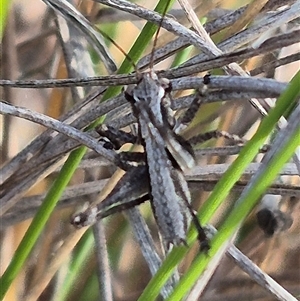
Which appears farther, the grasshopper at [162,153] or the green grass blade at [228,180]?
the grasshopper at [162,153]

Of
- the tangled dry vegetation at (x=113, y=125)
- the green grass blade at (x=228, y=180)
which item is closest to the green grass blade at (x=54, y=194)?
the tangled dry vegetation at (x=113, y=125)

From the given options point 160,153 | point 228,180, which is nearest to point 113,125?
point 160,153

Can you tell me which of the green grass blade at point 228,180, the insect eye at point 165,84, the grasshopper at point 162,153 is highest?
the insect eye at point 165,84

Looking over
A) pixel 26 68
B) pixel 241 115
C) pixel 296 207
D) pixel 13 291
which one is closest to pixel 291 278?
pixel 296 207

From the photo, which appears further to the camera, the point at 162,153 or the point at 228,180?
the point at 162,153

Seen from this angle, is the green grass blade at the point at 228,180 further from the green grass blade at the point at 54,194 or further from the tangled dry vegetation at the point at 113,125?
the green grass blade at the point at 54,194

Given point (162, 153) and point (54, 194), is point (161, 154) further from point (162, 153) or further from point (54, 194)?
point (54, 194)

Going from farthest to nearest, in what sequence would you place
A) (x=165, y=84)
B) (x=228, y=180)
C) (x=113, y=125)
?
(x=113, y=125)
(x=165, y=84)
(x=228, y=180)

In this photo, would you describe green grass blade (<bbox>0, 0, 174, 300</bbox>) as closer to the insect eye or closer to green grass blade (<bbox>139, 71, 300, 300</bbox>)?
the insect eye
